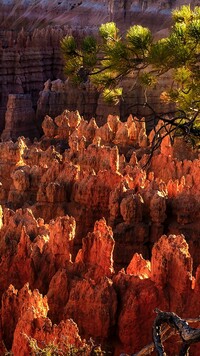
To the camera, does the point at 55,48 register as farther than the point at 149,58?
Yes

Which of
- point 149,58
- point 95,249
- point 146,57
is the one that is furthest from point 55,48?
point 149,58

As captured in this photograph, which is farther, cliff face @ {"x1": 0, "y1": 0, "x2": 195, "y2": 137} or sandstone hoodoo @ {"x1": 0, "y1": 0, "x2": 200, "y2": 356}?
cliff face @ {"x1": 0, "y1": 0, "x2": 195, "y2": 137}

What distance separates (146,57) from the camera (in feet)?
25.0

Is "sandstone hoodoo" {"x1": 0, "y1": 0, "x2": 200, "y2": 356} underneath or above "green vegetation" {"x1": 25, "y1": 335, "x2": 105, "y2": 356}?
above

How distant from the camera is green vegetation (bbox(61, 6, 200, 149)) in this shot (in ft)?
24.3

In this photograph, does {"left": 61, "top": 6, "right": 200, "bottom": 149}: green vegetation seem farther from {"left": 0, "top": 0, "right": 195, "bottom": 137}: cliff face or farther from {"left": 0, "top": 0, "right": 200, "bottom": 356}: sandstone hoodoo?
{"left": 0, "top": 0, "right": 195, "bottom": 137}: cliff face

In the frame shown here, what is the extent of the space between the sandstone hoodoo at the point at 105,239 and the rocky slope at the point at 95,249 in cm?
2

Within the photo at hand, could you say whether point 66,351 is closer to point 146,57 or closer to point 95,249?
point 146,57

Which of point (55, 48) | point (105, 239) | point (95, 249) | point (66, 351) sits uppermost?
point (55, 48)

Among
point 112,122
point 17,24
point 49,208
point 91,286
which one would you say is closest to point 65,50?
point 91,286

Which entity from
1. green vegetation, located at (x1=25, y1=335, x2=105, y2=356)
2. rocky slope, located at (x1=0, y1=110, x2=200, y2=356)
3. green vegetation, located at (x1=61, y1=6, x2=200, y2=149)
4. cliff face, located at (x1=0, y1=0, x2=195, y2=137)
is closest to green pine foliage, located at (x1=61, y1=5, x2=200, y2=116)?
green vegetation, located at (x1=61, y1=6, x2=200, y2=149)

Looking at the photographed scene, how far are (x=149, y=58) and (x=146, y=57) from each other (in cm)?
12

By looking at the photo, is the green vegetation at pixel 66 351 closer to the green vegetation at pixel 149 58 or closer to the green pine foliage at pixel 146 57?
the green vegetation at pixel 149 58

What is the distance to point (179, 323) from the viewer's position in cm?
395
